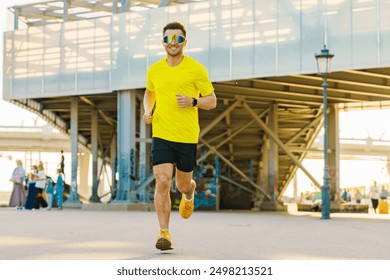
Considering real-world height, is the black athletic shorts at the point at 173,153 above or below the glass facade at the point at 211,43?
below

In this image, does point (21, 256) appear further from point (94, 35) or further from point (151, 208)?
point (94, 35)

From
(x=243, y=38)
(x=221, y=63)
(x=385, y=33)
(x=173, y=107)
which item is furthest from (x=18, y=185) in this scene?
(x=173, y=107)

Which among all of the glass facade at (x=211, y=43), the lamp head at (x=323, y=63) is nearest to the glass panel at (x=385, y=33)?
the glass facade at (x=211, y=43)

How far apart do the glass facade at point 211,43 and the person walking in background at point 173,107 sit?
74.6 feet

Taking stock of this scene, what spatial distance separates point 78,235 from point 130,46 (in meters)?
23.3

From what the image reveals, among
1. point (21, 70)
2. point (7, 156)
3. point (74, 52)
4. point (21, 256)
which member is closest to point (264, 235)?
point (21, 256)

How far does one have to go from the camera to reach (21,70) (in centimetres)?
4075

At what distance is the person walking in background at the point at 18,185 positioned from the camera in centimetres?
3116

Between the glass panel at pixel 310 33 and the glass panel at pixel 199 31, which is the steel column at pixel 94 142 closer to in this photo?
the glass panel at pixel 199 31

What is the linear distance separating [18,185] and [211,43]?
9709 millimetres

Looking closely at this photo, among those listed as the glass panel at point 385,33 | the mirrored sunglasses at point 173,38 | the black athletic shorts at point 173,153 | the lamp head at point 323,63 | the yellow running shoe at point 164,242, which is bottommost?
the yellow running shoe at point 164,242

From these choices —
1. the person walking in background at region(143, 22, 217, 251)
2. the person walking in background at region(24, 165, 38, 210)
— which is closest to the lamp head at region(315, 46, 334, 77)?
the person walking in background at region(24, 165, 38, 210)

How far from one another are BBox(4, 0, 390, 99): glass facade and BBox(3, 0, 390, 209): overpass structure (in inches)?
1.6
